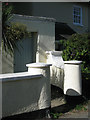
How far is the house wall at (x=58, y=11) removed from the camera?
11.5m

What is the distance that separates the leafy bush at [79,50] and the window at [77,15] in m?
5.63

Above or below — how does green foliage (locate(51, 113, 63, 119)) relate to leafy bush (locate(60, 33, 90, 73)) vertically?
below

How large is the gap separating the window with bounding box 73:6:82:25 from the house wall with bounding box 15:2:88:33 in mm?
313

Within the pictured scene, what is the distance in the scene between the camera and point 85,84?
6.90 meters

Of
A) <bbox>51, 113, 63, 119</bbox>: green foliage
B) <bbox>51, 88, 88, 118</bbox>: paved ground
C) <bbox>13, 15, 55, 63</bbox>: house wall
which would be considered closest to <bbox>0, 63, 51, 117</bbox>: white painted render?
<bbox>51, 113, 63, 119</bbox>: green foliage

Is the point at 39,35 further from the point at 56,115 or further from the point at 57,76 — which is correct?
the point at 56,115

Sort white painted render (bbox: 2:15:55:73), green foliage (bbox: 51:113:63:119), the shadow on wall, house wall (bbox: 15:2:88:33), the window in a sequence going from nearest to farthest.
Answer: green foliage (bbox: 51:113:63:119) < the shadow on wall < white painted render (bbox: 2:15:55:73) < house wall (bbox: 15:2:88:33) < the window

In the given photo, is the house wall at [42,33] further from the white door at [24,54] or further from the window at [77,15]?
the window at [77,15]

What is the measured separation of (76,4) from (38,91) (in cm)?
1100

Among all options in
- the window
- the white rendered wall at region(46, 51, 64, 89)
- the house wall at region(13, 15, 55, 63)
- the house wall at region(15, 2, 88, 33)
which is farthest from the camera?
the window

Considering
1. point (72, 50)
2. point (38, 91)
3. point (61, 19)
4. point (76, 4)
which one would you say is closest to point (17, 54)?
point (72, 50)

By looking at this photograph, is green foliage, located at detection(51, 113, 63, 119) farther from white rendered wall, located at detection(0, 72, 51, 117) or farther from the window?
the window

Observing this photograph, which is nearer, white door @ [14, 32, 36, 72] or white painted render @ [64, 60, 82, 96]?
white painted render @ [64, 60, 82, 96]

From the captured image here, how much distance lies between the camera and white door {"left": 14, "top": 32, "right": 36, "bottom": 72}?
8.14 m
